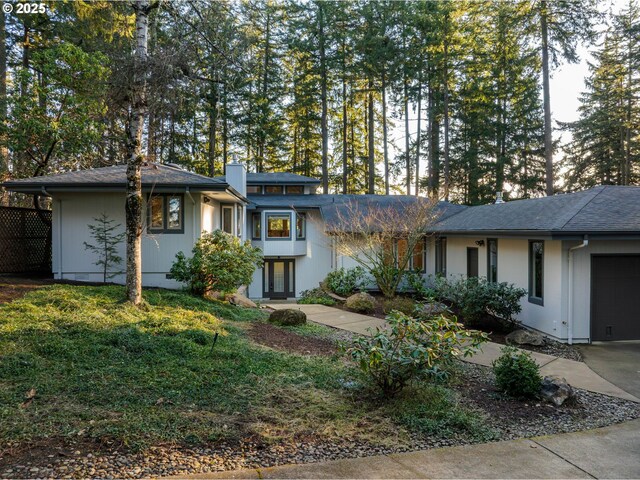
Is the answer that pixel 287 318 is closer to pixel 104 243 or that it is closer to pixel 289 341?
pixel 289 341

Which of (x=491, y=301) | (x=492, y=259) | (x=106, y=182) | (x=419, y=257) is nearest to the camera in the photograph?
(x=491, y=301)

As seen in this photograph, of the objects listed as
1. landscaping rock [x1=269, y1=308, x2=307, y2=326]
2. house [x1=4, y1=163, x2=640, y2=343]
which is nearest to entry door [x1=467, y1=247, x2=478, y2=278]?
house [x1=4, y1=163, x2=640, y2=343]

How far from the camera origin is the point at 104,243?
10336 millimetres

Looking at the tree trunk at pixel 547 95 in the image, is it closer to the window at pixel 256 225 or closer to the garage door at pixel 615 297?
the garage door at pixel 615 297

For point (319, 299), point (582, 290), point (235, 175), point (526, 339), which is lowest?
point (526, 339)

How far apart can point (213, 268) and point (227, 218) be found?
5.22 m

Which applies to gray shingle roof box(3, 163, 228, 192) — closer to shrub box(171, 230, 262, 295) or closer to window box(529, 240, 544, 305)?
shrub box(171, 230, 262, 295)

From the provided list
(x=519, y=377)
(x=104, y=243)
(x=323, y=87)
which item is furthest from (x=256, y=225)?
(x=519, y=377)

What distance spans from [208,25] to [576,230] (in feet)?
27.0

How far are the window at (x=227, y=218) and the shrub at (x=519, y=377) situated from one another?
428 inches

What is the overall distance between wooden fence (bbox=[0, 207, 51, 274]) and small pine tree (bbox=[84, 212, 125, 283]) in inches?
83.4

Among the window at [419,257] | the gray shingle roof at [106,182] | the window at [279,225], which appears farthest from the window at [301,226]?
the gray shingle roof at [106,182]

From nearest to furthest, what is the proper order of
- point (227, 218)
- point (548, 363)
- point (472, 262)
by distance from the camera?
point (548, 363), point (472, 262), point (227, 218)

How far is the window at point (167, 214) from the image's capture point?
34.4ft
